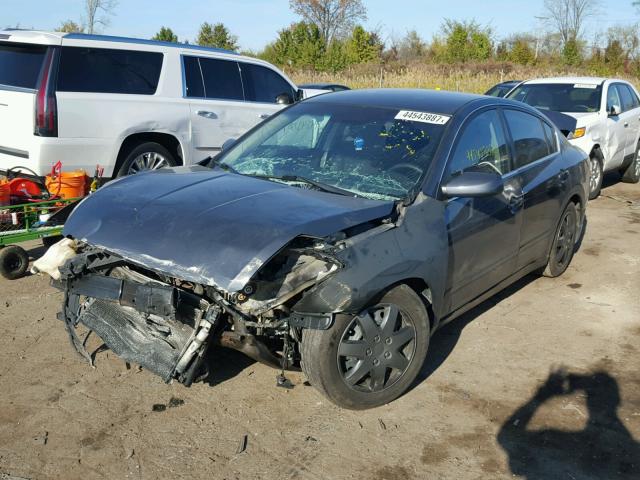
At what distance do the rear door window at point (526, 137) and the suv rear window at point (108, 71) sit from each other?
4.44m

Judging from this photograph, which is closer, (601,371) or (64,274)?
(64,274)

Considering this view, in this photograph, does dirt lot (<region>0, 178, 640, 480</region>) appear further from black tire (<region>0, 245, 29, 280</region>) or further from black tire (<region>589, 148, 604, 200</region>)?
black tire (<region>589, 148, 604, 200</region>)

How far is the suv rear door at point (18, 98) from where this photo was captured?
6816mm

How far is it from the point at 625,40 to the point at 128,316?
2279 inches

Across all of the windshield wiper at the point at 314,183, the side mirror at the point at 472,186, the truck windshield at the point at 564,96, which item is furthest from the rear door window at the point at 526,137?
the truck windshield at the point at 564,96

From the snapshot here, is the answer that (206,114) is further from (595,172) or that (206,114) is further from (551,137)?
(595,172)

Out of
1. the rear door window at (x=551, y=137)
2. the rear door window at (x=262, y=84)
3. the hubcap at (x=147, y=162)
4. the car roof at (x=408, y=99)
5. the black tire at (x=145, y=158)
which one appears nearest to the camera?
the car roof at (x=408, y=99)

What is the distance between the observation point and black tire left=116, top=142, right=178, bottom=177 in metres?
7.53

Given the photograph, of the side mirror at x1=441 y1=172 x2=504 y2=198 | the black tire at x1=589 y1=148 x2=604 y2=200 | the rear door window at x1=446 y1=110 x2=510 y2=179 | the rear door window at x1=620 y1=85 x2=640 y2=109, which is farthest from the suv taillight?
the rear door window at x1=620 y1=85 x2=640 y2=109

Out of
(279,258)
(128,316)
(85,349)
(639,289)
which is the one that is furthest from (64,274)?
(639,289)

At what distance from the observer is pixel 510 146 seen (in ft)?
16.4

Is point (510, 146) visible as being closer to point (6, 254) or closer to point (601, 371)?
point (601, 371)

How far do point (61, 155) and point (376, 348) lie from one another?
4620mm

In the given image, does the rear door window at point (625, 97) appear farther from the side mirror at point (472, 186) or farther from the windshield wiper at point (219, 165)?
the windshield wiper at point (219, 165)
